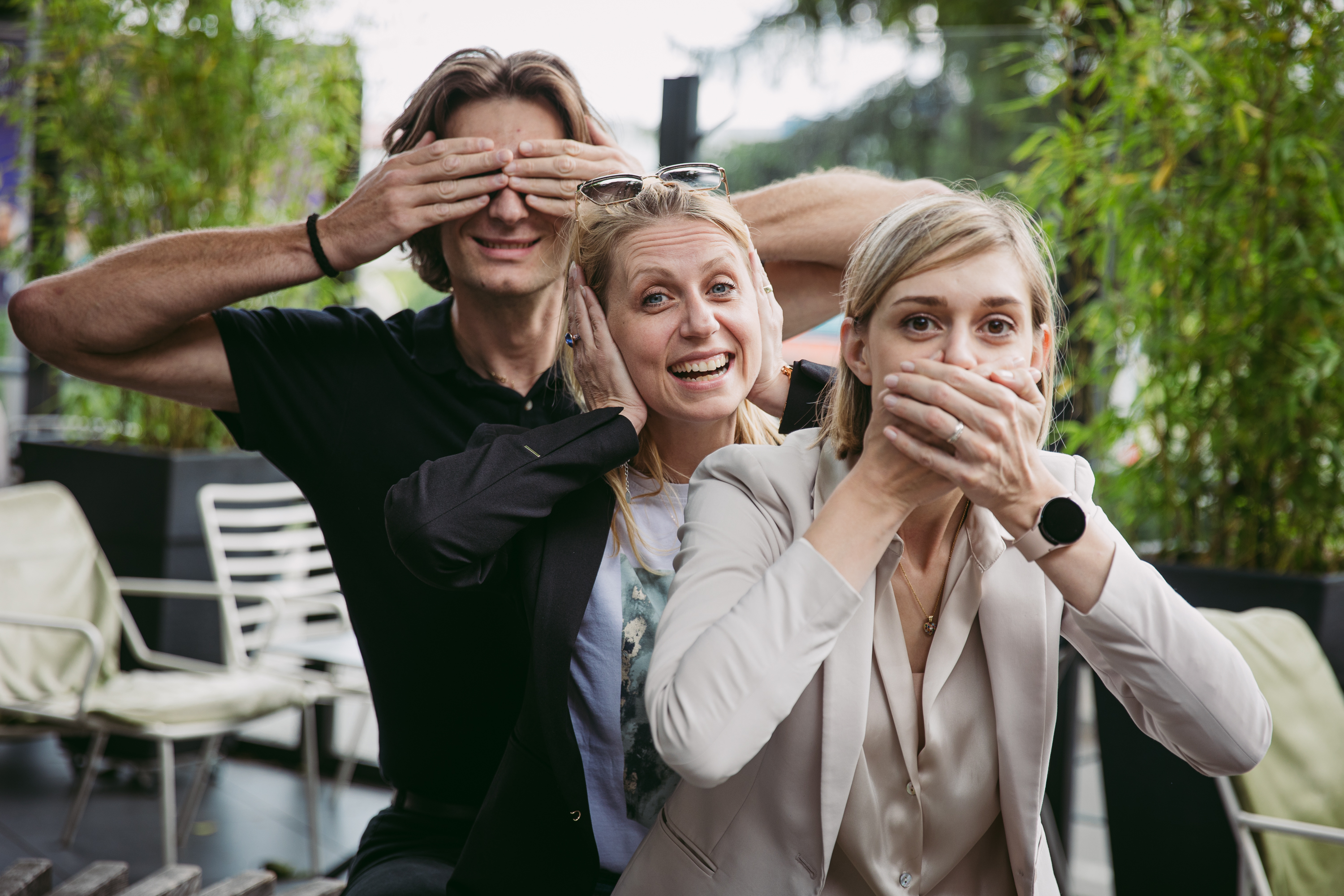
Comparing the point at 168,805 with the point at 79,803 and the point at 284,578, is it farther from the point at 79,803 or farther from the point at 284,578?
the point at 284,578

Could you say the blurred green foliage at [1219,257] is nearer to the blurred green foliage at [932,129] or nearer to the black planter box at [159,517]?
the blurred green foliage at [932,129]

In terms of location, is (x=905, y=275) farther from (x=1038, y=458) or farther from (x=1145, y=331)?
(x=1145, y=331)

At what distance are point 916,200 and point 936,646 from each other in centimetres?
48

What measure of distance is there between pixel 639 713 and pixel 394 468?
1.84 ft

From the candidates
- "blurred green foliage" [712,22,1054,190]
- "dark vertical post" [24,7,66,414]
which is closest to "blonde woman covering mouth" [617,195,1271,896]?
"blurred green foliage" [712,22,1054,190]

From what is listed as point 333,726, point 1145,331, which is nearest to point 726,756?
point 1145,331

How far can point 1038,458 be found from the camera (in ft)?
3.37

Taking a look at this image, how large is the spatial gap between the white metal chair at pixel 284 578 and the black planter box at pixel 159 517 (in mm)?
73

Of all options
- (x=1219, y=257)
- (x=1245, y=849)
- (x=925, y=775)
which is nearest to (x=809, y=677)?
(x=925, y=775)

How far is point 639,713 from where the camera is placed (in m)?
1.25

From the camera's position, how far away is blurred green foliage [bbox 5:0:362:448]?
13.2 feet

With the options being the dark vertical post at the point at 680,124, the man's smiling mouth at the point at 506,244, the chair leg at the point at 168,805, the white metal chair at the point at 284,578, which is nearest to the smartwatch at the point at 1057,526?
the man's smiling mouth at the point at 506,244

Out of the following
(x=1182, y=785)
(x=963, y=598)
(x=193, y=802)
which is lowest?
(x=193, y=802)

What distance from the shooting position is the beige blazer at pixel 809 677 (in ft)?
3.26
